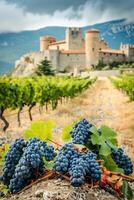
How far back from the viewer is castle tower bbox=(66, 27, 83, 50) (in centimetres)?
10569

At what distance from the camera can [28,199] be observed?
261 centimetres

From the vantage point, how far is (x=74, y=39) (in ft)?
351

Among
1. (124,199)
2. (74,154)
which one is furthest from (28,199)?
(124,199)

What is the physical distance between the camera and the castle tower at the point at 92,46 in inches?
3947

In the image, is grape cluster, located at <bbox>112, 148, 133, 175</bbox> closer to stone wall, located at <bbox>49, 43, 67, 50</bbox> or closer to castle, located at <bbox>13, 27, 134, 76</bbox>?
castle, located at <bbox>13, 27, 134, 76</bbox>

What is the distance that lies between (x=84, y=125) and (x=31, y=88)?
20.7 meters

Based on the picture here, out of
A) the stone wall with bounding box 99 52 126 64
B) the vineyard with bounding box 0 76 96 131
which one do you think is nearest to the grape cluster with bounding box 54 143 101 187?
the vineyard with bounding box 0 76 96 131

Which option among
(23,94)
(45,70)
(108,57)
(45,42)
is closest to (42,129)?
(23,94)

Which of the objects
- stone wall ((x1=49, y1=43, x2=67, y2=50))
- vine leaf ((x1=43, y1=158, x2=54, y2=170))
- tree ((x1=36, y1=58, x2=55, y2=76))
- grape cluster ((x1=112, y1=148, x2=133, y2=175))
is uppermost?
vine leaf ((x1=43, y1=158, x2=54, y2=170))

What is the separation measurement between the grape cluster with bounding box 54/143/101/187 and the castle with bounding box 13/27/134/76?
91.8 m

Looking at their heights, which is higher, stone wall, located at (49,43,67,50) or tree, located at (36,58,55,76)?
stone wall, located at (49,43,67,50)

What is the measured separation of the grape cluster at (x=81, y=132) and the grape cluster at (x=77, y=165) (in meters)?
0.25

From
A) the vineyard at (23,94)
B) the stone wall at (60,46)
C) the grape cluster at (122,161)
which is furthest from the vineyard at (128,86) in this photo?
the stone wall at (60,46)

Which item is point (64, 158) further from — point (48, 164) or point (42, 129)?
point (42, 129)
